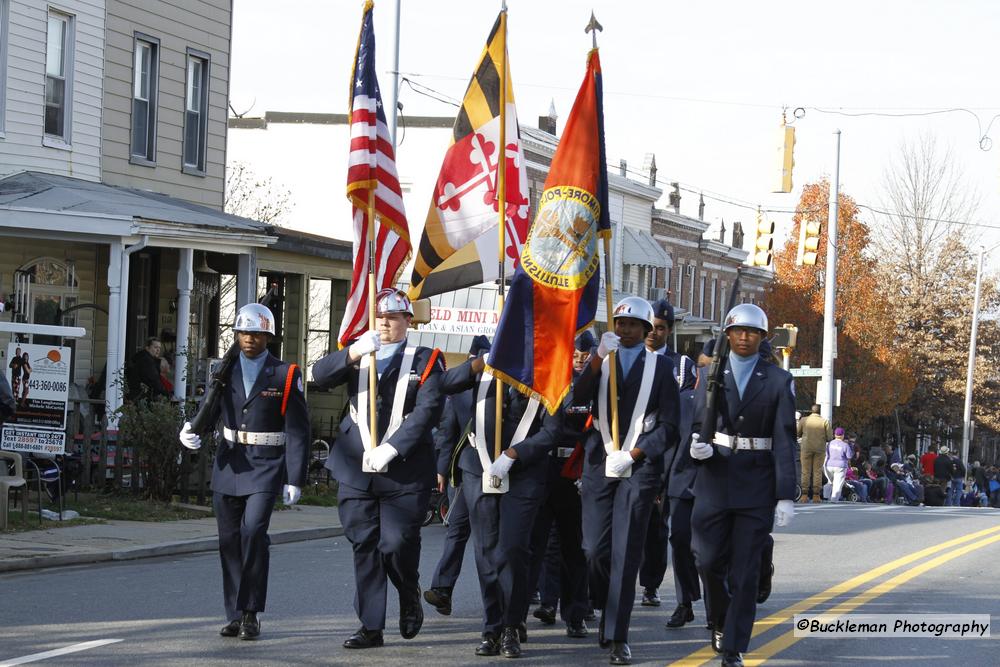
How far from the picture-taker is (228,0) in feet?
80.5

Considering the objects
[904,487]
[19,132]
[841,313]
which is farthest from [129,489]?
[841,313]

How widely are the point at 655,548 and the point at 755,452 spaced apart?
2.42m

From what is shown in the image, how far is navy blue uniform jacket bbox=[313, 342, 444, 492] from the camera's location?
8.71 metres

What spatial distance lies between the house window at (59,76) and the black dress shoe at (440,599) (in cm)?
1311

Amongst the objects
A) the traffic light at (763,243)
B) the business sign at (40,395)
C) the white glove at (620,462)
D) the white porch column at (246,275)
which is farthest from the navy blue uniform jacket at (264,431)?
the traffic light at (763,243)

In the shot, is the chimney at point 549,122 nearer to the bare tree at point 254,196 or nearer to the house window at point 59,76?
the bare tree at point 254,196

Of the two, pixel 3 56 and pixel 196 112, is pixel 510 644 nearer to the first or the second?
pixel 3 56

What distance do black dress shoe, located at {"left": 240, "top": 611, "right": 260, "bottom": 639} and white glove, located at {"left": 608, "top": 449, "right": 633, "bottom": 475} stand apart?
229 cm

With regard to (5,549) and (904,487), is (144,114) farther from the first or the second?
(904,487)

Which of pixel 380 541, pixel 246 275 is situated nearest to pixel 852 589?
pixel 380 541

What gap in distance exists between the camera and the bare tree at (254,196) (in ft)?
135

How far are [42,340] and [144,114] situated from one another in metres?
4.45

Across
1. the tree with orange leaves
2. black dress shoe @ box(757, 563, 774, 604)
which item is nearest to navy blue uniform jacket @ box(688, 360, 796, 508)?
black dress shoe @ box(757, 563, 774, 604)

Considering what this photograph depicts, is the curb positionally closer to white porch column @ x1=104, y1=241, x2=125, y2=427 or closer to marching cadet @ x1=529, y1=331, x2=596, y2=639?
white porch column @ x1=104, y1=241, x2=125, y2=427
